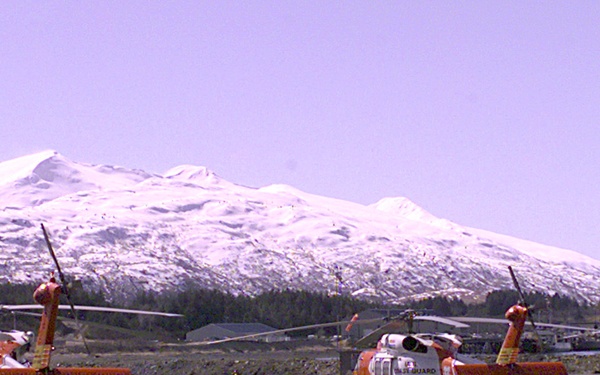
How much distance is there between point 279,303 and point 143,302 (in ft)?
80.0

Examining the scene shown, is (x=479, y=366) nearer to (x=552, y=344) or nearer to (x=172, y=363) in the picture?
(x=172, y=363)

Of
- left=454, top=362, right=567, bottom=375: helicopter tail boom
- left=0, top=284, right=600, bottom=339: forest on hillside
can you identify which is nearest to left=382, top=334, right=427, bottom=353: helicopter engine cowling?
left=454, top=362, right=567, bottom=375: helicopter tail boom

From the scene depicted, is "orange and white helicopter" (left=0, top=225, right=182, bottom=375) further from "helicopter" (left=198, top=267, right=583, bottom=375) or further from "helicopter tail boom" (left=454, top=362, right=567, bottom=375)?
"helicopter tail boom" (left=454, top=362, right=567, bottom=375)

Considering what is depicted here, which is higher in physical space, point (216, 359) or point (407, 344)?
point (407, 344)

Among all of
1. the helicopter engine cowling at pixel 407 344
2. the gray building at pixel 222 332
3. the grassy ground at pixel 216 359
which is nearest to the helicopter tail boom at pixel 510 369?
the helicopter engine cowling at pixel 407 344

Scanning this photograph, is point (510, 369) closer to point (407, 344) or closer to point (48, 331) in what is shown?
→ point (407, 344)

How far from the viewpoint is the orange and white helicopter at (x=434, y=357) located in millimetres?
46650

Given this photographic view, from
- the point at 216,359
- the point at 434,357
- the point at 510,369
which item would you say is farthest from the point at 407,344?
the point at 216,359

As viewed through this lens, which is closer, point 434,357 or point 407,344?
point 434,357

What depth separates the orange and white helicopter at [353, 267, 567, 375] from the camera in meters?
46.7

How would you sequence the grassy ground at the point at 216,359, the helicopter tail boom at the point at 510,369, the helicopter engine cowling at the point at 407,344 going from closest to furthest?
1. the helicopter tail boom at the point at 510,369
2. the helicopter engine cowling at the point at 407,344
3. the grassy ground at the point at 216,359

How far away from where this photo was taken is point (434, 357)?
4678 centimetres

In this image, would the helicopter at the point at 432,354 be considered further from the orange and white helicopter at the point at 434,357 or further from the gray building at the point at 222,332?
the gray building at the point at 222,332

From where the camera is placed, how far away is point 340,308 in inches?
7475
